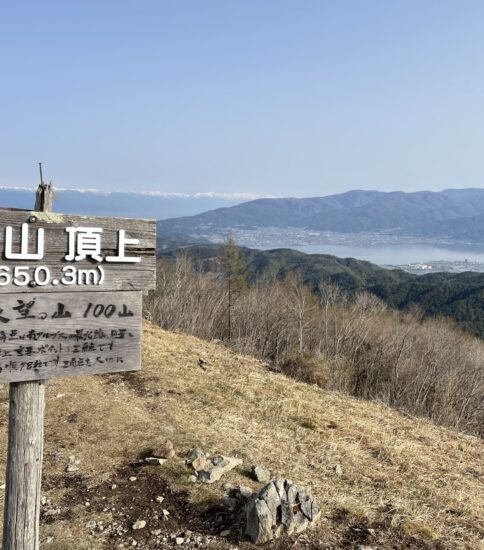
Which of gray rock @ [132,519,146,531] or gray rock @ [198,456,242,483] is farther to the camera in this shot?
gray rock @ [198,456,242,483]

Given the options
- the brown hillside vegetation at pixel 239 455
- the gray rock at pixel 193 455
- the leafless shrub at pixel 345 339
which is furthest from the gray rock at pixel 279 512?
the leafless shrub at pixel 345 339

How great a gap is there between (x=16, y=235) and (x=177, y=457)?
390 cm

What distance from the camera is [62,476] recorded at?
5266mm

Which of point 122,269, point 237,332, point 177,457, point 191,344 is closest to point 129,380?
point 177,457

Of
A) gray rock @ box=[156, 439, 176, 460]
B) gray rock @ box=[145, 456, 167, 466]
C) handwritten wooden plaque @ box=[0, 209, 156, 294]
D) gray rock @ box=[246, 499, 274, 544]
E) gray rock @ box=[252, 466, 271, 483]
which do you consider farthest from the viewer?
gray rock @ box=[156, 439, 176, 460]

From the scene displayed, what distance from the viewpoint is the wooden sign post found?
2.76m

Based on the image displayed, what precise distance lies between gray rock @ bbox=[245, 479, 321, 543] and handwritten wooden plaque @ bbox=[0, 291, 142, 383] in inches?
79.9

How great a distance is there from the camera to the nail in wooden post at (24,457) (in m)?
2.91

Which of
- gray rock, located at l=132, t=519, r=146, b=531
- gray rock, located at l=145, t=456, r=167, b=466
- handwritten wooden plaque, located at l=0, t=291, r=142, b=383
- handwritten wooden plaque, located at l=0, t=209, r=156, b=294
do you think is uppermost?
handwritten wooden plaque, located at l=0, t=209, r=156, b=294

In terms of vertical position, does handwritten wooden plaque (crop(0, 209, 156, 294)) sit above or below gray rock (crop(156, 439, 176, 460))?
above

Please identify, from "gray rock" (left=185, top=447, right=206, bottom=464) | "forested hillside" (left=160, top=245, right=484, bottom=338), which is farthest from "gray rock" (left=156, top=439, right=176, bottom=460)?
"forested hillside" (left=160, top=245, right=484, bottom=338)

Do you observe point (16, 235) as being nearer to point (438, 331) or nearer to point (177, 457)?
point (177, 457)

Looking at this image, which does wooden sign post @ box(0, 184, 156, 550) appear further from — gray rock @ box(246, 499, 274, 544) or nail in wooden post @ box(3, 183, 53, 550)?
gray rock @ box(246, 499, 274, 544)

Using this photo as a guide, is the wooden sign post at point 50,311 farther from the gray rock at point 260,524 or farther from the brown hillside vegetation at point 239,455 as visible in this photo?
the gray rock at point 260,524
